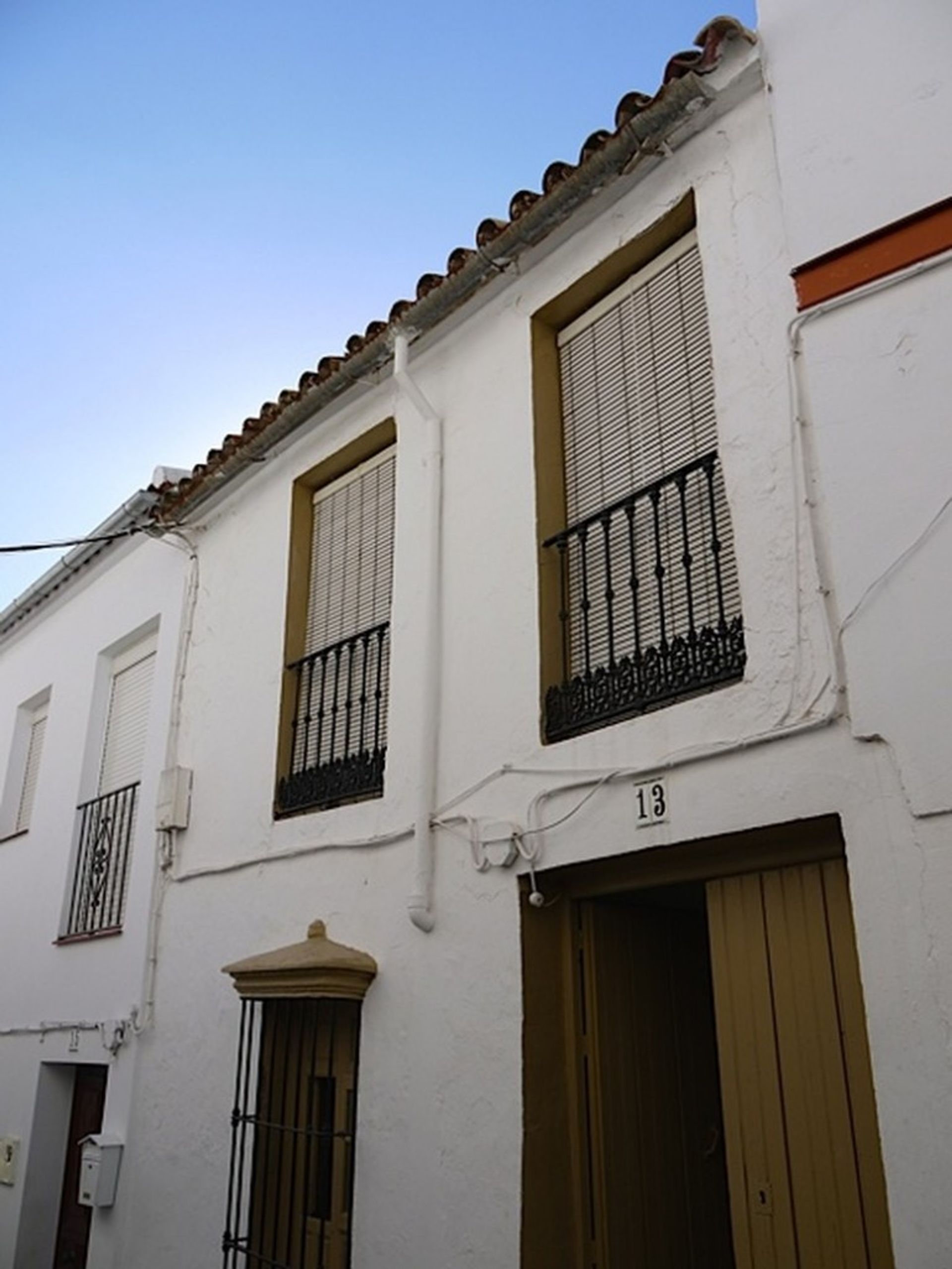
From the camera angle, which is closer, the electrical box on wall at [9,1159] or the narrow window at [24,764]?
the electrical box on wall at [9,1159]

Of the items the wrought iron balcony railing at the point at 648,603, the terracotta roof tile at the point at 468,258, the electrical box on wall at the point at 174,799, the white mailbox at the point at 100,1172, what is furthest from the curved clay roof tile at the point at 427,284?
the white mailbox at the point at 100,1172

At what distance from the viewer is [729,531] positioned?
14.1 feet

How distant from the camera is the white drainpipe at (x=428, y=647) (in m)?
4.81

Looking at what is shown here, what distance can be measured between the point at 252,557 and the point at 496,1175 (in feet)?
13.8

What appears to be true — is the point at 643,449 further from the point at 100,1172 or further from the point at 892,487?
the point at 100,1172

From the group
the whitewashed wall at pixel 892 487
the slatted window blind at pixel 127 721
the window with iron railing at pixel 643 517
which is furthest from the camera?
the slatted window blind at pixel 127 721

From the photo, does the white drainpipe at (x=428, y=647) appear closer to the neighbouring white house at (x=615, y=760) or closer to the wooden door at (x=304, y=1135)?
the neighbouring white house at (x=615, y=760)

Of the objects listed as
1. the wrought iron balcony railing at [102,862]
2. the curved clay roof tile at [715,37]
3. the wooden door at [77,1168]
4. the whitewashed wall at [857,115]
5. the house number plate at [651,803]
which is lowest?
the wooden door at [77,1168]

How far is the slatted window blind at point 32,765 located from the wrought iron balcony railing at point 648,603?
6.28 m

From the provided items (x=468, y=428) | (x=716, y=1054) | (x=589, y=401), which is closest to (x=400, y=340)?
(x=468, y=428)

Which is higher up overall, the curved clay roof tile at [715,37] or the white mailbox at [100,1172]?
the curved clay roof tile at [715,37]

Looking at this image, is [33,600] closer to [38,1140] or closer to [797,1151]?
[38,1140]

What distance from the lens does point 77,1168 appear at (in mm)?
7418

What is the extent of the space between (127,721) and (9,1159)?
3167 millimetres
